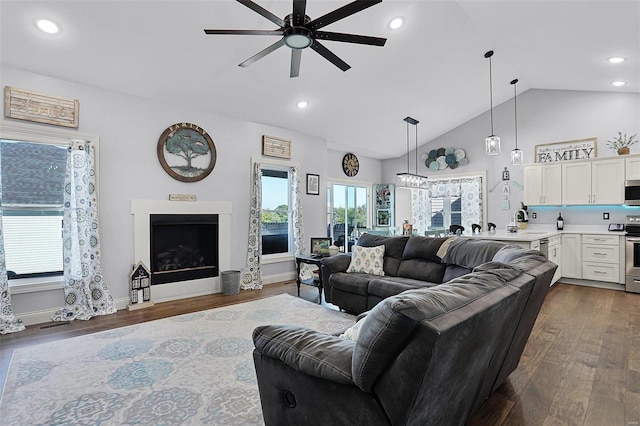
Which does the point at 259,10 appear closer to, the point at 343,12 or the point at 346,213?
the point at 343,12

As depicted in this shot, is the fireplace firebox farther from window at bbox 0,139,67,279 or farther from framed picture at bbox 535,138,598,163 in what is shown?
framed picture at bbox 535,138,598,163

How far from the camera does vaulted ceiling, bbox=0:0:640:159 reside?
11.0 feet

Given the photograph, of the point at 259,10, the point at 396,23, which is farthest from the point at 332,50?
the point at 259,10

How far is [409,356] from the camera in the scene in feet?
3.90

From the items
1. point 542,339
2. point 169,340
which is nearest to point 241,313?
point 169,340

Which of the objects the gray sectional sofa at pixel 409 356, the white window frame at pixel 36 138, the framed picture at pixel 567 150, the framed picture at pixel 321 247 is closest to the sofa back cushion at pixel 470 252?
the gray sectional sofa at pixel 409 356

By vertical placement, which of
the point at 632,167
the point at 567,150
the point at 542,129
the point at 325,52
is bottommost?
the point at 632,167

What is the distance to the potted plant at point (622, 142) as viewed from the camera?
5.65 meters

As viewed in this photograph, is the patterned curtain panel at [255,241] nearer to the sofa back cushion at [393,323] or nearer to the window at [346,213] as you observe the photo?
the window at [346,213]

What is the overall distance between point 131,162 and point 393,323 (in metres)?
4.48

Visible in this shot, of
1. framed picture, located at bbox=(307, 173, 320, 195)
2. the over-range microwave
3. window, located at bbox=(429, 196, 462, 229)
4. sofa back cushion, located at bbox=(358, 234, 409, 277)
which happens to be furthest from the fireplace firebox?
the over-range microwave

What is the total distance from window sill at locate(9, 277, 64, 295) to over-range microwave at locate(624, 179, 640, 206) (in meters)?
8.19

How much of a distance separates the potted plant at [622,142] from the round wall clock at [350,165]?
491 centimetres

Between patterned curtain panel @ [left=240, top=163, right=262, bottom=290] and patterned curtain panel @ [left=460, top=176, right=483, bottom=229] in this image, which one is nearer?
patterned curtain panel @ [left=240, top=163, right=262, bottom=290]
